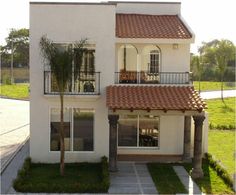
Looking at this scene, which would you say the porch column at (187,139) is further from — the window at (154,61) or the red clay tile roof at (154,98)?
the window at (154,61)

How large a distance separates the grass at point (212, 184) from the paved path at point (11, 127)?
9.22m

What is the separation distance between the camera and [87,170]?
62.5 ft

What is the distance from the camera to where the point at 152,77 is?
21.8m

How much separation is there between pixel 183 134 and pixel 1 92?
48.4 m

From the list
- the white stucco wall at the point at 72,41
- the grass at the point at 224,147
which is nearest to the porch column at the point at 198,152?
the grass at the point at 224,147

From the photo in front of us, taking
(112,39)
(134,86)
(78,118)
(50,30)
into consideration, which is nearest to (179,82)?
(134,86)

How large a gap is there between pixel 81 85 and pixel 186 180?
23.1 ft

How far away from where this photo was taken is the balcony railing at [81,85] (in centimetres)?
2009

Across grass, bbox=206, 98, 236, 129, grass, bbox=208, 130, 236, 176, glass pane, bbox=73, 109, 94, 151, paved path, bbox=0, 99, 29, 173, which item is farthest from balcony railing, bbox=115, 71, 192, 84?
grass, bbox=206, 98, 236, 129

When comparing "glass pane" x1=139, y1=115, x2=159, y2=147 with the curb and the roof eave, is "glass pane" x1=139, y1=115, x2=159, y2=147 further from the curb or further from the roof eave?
the curb

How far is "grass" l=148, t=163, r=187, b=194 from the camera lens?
54.2 feet

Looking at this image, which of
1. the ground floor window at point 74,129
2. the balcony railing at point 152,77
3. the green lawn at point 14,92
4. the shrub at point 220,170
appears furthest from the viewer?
the green lawn at point 14,92

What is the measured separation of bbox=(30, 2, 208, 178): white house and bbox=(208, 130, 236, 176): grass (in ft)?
5.36

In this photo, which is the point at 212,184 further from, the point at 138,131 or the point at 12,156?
the point at 12,156
